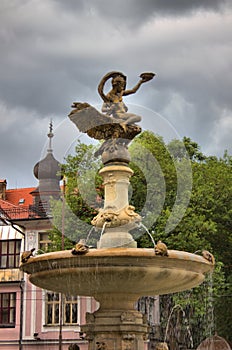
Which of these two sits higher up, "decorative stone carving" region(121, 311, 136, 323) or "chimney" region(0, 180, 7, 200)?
"chimney" region(0, 180, 7, 200)

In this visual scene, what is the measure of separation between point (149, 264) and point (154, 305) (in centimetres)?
2514

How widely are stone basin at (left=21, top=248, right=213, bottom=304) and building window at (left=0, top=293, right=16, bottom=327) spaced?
29.1 m

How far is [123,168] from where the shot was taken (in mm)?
12703

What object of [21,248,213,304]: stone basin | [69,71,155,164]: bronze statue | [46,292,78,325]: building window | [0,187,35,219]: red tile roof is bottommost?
[21,248,213,304]: stone basin

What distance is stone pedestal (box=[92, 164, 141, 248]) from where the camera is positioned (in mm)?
12211

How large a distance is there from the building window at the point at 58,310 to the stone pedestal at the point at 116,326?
1050 inches

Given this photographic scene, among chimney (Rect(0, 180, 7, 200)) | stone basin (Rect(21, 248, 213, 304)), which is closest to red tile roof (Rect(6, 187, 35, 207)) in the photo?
chimney (Rect(0, 180, 7, 200))

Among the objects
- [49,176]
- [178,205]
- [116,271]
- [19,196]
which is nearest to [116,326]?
[116,271]

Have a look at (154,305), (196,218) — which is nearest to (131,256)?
(196,218)

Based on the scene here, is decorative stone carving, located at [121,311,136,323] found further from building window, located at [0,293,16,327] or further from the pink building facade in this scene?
building window, located at [0,293,16,327]

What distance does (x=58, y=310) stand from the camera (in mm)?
38750

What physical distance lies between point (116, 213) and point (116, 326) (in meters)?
2.12

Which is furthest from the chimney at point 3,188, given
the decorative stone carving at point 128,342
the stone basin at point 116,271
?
the decorative stone carving at point 128,342

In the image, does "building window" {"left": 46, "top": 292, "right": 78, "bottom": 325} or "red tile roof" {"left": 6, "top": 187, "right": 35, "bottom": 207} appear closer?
"building window" {"left": 46, "top": 292, "right": 78, "bottom": 325}
